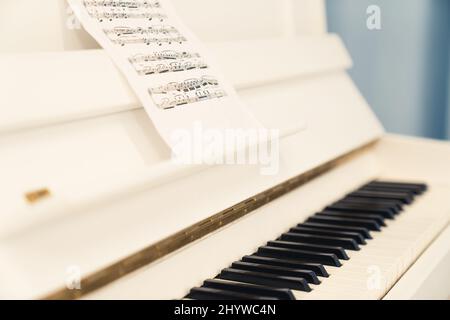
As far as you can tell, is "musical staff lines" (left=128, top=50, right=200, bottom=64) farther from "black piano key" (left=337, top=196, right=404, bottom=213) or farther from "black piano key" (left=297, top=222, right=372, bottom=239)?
"black piano key" (left=337, top=196, right=404, bottom=213)

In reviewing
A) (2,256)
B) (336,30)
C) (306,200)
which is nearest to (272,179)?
(306,200)

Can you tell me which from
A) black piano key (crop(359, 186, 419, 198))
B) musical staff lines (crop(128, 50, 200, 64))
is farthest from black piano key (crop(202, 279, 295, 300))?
black piano key (crop(359, 186, 419, 198))

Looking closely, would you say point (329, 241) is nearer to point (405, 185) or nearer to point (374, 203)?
point (374, 203)

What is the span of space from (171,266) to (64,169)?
281mm

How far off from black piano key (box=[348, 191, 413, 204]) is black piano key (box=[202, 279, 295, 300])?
808 mm

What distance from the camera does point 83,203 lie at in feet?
3.29

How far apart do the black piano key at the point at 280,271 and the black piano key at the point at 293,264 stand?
0.03 metres

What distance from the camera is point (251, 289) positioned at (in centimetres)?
120

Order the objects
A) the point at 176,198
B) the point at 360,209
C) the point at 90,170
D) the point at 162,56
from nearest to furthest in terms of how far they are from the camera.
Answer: the point at 90,170 < the point at 176,198 < the point at 162,56 < the point at 360,209

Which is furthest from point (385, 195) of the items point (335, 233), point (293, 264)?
point (293, 264)

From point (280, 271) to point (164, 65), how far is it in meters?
0.50

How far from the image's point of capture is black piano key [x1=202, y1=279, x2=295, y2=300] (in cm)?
117

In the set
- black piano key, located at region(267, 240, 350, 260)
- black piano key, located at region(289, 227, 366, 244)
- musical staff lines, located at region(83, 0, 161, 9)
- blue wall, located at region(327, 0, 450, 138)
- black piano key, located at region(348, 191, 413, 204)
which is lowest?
black piano key, located at region(267, 240, 350, 260)

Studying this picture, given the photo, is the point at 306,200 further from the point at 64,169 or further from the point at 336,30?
the point at 336,30
